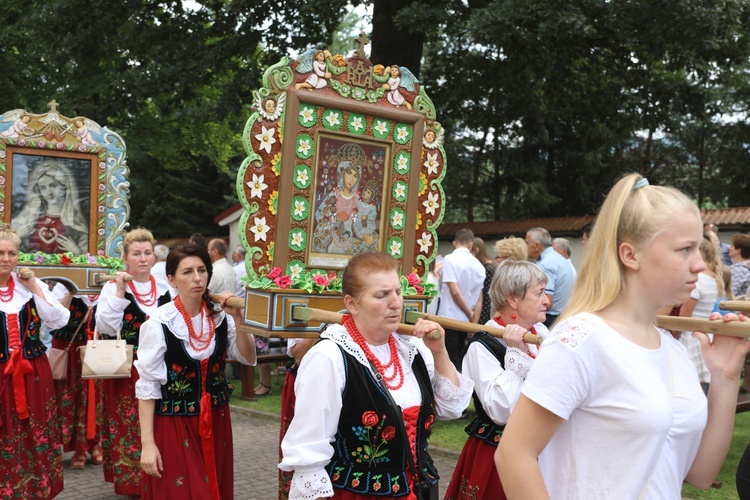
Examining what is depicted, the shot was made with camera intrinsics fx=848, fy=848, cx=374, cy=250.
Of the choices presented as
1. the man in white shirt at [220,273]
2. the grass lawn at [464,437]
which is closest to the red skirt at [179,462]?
the grass lawn at [464,437]

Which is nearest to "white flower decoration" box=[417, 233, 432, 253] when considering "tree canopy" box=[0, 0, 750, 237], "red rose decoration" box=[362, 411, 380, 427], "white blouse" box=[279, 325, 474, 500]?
"white blouse" box=[279, 325, 474, 500]

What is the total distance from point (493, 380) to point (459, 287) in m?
5.51

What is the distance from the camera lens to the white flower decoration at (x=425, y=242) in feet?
15.7

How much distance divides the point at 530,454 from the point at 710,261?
4.87 m

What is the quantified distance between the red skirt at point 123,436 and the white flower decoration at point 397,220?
281 cm

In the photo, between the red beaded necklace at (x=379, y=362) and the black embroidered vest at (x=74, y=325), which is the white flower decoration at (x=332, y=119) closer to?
the red beaded necklace at (x=379, y=362)

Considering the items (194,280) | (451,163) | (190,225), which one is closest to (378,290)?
(194,280)

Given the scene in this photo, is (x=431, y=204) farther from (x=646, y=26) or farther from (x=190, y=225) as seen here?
(x=190, y=225)

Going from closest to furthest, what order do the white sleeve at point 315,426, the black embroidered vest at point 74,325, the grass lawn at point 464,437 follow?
1. the white sleeve at point 315,426
2. the grass lawn at point 464,437
3. the black embroidered vest at point 74,325

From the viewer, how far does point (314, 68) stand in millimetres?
4270

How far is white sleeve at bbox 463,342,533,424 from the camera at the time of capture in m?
3.85

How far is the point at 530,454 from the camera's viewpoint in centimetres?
206

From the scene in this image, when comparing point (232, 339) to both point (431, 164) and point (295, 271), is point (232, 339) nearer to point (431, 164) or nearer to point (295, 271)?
point (295, 271)

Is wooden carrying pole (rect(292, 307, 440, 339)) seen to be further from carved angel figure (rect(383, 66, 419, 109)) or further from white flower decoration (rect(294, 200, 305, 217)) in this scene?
carved angel figure (rect(383, 66, 419, 109))
